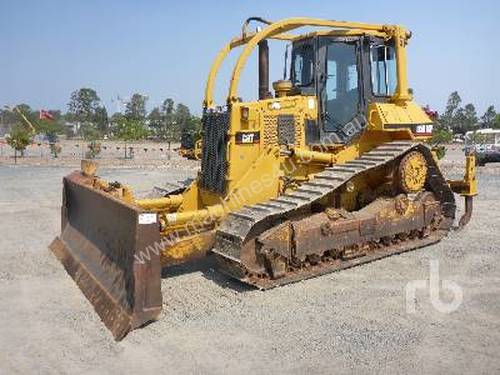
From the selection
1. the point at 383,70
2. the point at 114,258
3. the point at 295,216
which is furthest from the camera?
the point at 383,70

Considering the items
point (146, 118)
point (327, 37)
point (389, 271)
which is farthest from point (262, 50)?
point (146, 118)

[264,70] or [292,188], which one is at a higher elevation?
[264,70]

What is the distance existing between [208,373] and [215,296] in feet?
6.35

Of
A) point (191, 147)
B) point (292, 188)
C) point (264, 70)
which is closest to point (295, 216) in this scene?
point (292, 188)

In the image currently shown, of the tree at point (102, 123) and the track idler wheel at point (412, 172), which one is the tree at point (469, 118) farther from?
the track idler wheel at point (412, 172)

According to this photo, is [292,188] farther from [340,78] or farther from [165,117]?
[165,117]

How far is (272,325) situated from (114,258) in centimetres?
209

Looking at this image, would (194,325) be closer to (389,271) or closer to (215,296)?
(215,296)

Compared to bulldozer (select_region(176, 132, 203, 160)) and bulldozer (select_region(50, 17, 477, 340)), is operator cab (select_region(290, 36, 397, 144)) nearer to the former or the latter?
bulldozer (select_region(50, 17, 477, 340))

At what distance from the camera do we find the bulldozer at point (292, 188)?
635 cm

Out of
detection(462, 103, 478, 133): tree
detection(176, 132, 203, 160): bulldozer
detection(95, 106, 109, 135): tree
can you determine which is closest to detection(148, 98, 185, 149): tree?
detection(95, 106, 109, 135): tree

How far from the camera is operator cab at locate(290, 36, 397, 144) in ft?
25.9

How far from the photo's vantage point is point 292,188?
7.53 m

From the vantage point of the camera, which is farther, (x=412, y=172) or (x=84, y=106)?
(x=84, y=106)
